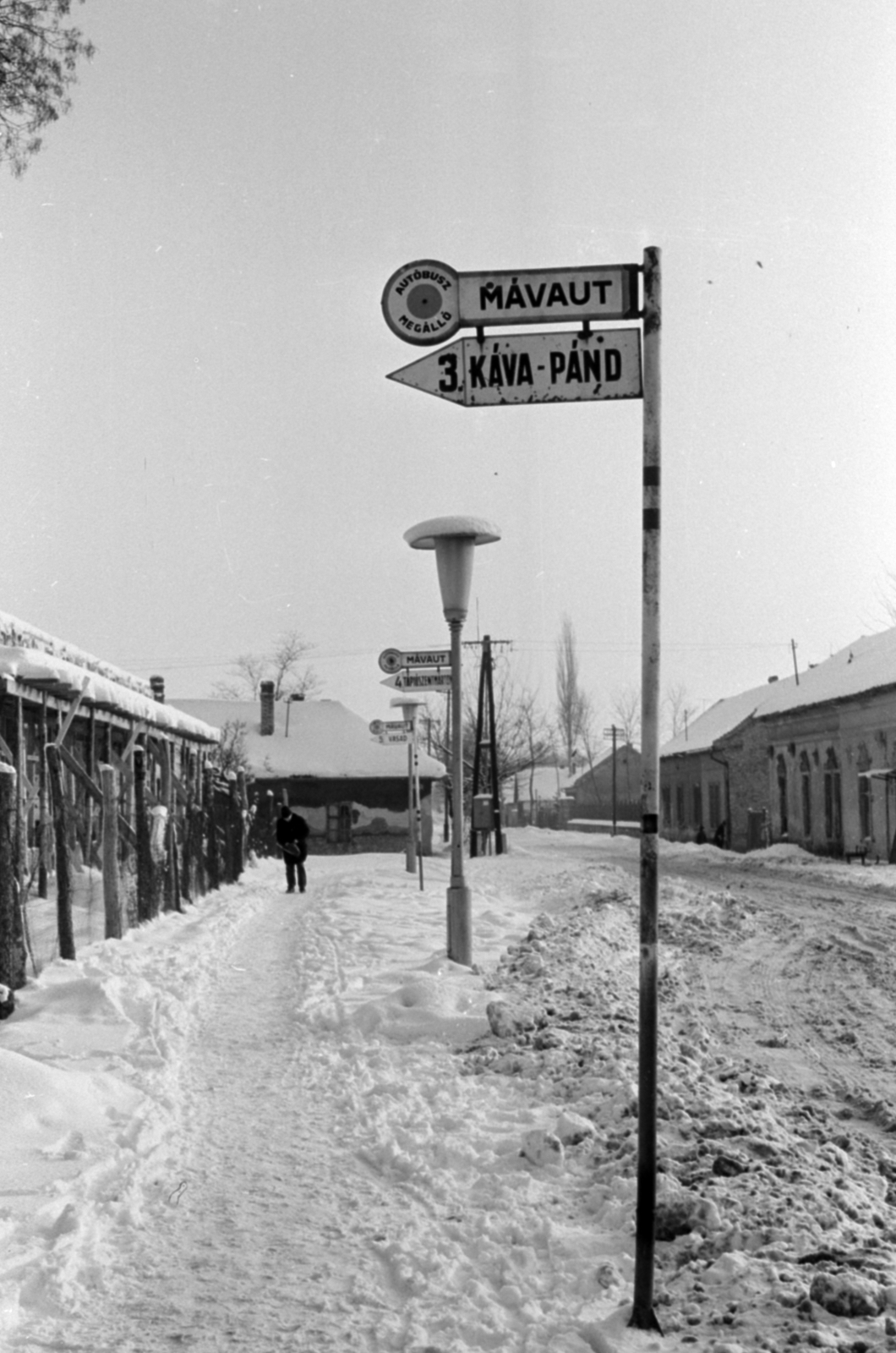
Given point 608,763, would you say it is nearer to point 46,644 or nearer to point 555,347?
point 46,644

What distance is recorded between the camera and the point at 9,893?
7.40 metres

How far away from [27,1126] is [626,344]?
3884 millimetres

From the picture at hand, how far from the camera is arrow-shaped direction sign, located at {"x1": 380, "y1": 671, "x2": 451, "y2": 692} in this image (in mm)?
13766

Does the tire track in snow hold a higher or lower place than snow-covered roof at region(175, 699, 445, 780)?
lower

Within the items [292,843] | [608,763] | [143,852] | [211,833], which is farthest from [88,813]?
[608,763]

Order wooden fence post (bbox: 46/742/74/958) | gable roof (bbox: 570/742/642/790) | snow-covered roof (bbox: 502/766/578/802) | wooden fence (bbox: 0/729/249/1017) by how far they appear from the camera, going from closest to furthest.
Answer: wooden fence (bbox: 0/729/249/1017) → wooden fence post (bbox: 46/742/74/958) → gable roof (bbox: 570/742/642/790) → snow-covered roof (bbox: 502/766/578/802)

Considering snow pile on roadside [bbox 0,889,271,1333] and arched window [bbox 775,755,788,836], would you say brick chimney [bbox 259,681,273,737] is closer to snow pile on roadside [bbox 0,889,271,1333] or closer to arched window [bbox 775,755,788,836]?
arched window [bbox 775,755,788,836]

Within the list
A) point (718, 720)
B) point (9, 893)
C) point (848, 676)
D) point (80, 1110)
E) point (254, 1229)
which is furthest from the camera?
point (718, 720)

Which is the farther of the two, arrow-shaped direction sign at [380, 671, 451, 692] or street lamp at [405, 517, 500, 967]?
arrow-shaped direction sign at [380, 671, 451, 692]

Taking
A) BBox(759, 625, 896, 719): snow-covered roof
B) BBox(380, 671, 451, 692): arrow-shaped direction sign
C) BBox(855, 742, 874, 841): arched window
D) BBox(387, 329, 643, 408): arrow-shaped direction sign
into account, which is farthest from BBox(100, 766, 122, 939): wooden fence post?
BBox(855, 742, 874, 841): arched window

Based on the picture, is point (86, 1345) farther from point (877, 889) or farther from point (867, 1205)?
point (877, 889)

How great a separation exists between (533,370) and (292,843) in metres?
15.4

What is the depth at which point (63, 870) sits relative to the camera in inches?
340

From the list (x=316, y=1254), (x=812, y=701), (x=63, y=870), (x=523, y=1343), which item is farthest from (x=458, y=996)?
(x=812, y=701)
